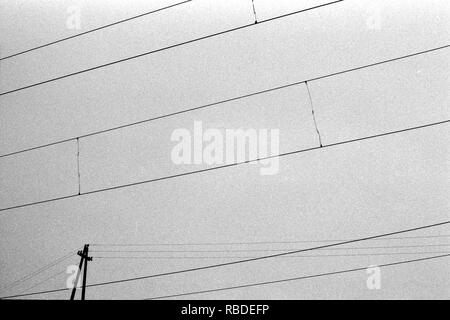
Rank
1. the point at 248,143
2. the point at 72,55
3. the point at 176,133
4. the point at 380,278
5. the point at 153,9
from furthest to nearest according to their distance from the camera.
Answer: the point at 380,278
the point at 72,55
the point at 176,133
the point at 248,143
the point at 153,9

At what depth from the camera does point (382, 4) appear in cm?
555

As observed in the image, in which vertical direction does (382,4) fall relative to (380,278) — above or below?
above

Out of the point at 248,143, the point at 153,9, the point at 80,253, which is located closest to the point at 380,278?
the point at 248,143

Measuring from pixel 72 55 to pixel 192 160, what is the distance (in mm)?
3565

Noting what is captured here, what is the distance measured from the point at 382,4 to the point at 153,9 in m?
2.90
